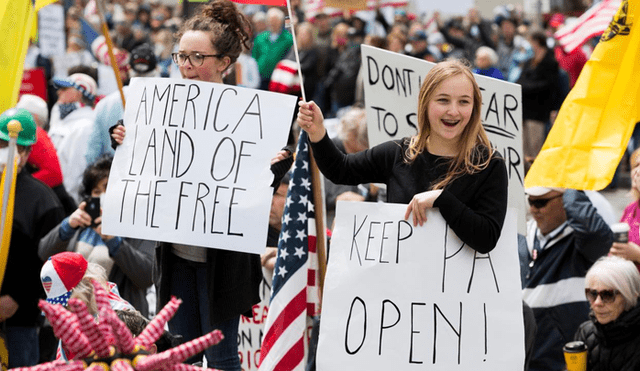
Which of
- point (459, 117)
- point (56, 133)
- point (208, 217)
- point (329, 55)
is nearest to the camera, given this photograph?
point (459, 117)

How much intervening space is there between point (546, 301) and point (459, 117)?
8.04 feet

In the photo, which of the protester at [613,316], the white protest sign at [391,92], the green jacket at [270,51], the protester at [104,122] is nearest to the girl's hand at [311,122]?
the white protest sign at [391,92]

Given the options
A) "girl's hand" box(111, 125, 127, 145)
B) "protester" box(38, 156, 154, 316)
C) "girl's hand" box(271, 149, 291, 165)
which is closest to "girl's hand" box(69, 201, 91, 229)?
"protester" box(38, 156, 154, 316)

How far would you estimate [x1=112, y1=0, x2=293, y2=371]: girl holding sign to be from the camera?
472 centimetres

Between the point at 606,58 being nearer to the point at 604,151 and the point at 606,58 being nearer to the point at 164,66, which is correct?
the point at 604,151

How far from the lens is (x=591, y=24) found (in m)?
6.97

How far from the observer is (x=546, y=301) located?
6070mm

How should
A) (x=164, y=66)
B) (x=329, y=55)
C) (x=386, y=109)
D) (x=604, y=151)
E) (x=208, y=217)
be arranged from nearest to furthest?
1. (x=208, y=217)
2. (x=604, y=151)
3. (x=386, y=109)
4. (x=164, y=66)
5. (x=329, y=55)

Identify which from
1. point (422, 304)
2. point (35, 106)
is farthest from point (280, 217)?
point (35, 106)

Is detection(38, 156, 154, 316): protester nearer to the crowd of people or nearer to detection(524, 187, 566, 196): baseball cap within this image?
the crowd of people

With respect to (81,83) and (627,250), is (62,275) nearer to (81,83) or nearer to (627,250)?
(627,250)

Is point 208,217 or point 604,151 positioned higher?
point 604,151

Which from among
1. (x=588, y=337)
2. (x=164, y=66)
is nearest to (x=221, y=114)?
(x=588, y=337)

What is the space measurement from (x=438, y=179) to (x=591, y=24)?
349 cm
